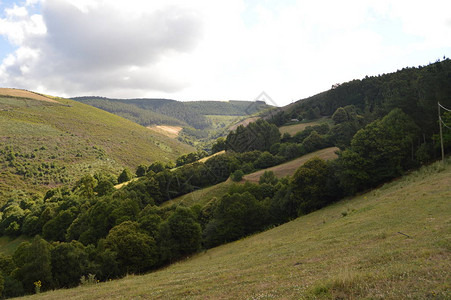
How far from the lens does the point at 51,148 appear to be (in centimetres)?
13662

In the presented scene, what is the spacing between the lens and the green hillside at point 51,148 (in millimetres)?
114125

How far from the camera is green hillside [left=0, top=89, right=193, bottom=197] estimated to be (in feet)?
374

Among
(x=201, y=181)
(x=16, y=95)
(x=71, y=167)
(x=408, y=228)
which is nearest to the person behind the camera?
(x=408, y=228)

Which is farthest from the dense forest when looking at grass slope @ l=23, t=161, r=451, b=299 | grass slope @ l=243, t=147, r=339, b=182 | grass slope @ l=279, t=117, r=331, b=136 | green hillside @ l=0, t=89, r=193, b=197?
grass slope @ l=279, t=117, r=331, b=136

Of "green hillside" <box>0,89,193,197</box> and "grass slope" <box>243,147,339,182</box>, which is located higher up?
"green hillside" <box>0,89,193,197</box>

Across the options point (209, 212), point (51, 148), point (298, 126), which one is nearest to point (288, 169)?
point (209, 212)

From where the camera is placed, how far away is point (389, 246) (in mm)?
12469

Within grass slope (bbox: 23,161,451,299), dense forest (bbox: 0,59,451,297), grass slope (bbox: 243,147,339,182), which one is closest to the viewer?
grass slope (bbox: 23,161,451,299)

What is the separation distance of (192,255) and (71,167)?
110694mm

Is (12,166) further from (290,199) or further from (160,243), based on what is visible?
(290,199)

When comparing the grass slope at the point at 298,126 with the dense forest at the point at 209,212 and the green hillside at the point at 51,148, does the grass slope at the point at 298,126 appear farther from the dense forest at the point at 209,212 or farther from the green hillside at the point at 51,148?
the green hillside at the point at 51,148

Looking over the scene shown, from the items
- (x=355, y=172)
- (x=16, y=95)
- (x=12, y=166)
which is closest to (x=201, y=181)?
(x=355, y=172)

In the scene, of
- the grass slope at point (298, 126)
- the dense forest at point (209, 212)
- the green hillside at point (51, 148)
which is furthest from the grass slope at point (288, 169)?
the green hillside at point (51, 148)

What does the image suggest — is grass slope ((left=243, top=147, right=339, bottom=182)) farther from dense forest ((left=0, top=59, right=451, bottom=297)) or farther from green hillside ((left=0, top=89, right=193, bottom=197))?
green hillside ((left=0, top=89, right=193, bottom=197))
